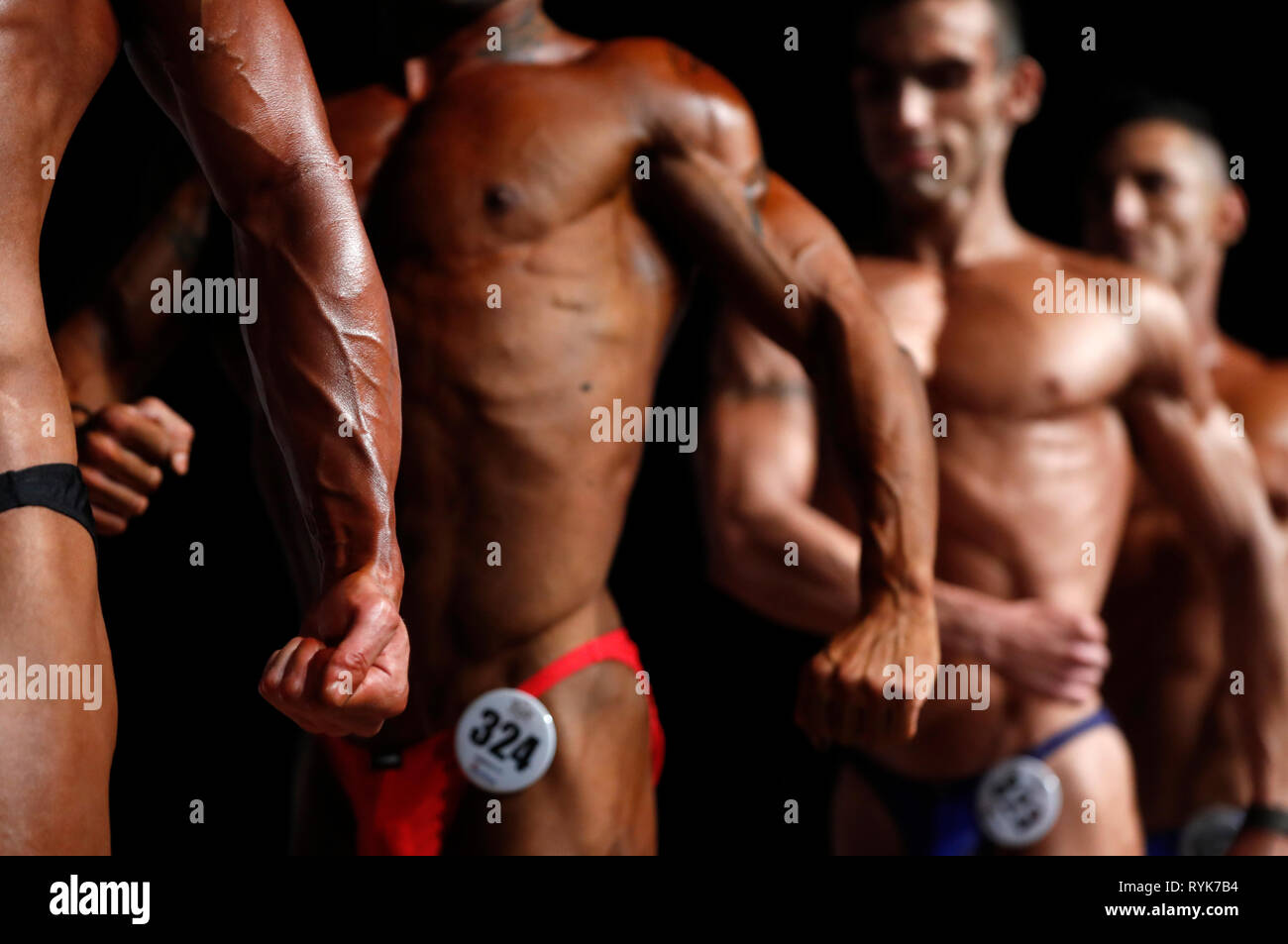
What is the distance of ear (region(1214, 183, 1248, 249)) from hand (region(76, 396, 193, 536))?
83.9 inches

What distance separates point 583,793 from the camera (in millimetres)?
1635

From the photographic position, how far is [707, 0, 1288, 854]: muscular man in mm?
2172

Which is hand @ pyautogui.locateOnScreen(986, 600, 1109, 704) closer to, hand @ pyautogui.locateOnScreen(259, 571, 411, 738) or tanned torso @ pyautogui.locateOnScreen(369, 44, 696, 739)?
tanned torso @ pyautogui.locateOnScreen(369, 44, 696, 739)

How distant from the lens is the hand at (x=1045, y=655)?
2.08 m

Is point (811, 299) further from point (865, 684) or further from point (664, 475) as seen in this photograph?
point (664, 475)

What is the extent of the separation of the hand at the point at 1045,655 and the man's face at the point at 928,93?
2.24 ft

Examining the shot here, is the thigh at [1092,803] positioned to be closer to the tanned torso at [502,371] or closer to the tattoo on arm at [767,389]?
the tattoo on arm at [767,389]

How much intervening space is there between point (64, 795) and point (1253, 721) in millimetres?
1792

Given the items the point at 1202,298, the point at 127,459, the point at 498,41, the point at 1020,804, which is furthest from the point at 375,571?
the point at 1202,298

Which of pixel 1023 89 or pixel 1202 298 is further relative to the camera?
pixel 1202 298

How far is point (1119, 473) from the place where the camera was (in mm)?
2426

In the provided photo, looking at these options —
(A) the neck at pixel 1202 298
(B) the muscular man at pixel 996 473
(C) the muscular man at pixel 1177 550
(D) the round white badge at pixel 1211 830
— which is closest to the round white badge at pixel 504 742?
(B) the muscular man at pixel 996 473

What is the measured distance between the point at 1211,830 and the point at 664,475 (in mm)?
1027

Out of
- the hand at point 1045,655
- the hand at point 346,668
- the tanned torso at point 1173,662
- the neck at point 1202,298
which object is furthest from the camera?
the neck at point 1202,298
